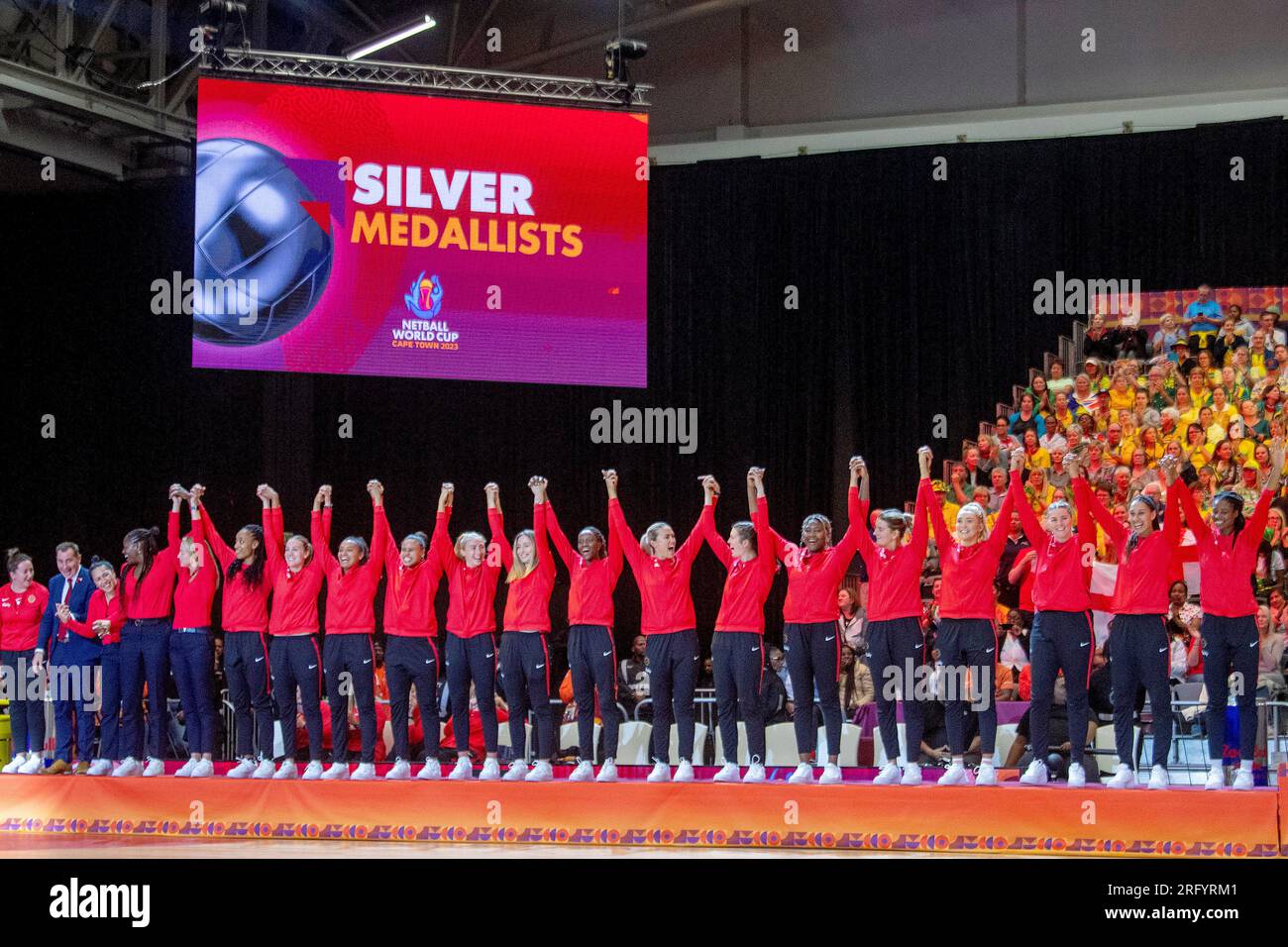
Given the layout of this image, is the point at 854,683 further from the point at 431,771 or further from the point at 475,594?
the point at 431,771

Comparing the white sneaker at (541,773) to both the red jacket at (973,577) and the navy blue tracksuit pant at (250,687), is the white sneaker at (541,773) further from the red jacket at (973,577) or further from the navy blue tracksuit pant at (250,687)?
the red jacket at (973,577)

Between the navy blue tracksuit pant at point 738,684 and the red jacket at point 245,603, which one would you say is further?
the red jacket at point 245,603

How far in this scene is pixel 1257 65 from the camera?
10812mm

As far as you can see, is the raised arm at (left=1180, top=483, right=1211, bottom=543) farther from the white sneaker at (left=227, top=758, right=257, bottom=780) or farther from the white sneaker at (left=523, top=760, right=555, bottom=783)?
the white sneaker at (left=227, top=758, right=257, bottom=780)

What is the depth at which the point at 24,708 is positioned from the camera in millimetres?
7766

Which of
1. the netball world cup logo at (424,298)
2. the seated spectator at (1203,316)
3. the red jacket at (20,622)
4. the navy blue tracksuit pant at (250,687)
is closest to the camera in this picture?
the navy blue tracksuit pant at (250,687)

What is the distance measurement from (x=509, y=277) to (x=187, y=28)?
13.7ft

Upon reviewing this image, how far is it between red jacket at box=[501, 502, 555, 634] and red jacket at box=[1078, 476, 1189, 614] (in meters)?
2.70

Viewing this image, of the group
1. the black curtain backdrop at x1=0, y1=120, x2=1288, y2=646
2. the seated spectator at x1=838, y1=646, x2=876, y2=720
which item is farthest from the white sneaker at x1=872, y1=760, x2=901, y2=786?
the black curtain backdrop at x1=0, y1=120, x2=1288, y2=646

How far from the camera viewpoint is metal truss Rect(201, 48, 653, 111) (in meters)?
8.55

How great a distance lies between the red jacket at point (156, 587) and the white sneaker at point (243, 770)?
0.92 m

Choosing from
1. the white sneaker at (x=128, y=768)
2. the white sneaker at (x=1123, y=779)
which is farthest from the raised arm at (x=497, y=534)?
the white sneaker at (x=1123, y=779)

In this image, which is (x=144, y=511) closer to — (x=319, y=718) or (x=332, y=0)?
(x=332, y=0)

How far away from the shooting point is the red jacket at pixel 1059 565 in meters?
6.29
